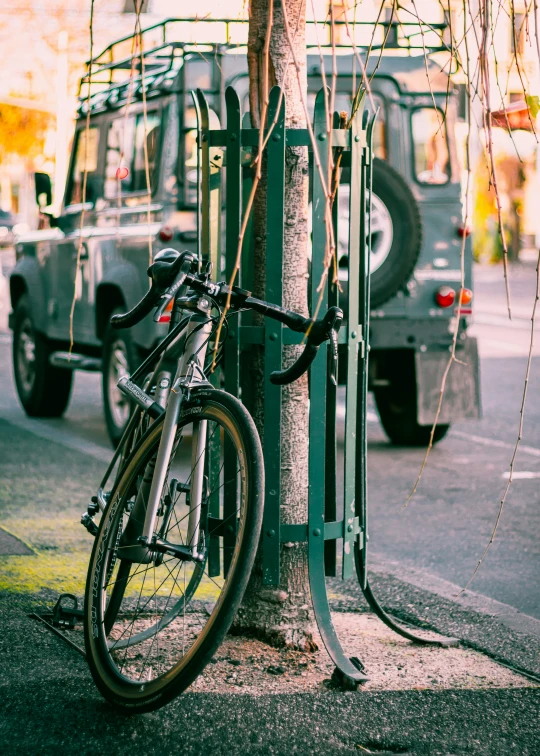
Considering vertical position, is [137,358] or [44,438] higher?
Answer: [137,358]

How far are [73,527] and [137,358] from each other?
7.61 feet

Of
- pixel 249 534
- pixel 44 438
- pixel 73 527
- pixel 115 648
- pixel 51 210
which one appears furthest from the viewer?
pixel 51 210

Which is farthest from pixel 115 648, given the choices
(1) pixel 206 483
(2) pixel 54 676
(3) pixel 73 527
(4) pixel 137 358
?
(4) pixel 137 358

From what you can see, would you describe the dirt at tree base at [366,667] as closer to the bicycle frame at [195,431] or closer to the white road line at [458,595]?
the white road line at [458,595]

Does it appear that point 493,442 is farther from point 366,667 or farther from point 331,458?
point 366,667

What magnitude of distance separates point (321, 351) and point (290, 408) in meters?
0.23

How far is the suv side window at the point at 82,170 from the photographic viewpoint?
9.60m

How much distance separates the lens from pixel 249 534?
309 cm

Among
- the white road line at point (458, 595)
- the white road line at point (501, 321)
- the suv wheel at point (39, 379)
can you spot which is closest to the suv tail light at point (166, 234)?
the suv wheel at point (39, 379)

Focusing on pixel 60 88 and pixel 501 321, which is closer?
pixel 60 88

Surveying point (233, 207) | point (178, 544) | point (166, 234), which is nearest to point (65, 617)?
point (178, 544)

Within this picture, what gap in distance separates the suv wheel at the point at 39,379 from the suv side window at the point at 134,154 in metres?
1.73

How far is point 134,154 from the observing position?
8836 millimetres

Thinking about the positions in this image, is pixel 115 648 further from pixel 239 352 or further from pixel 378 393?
pixel 378 393
